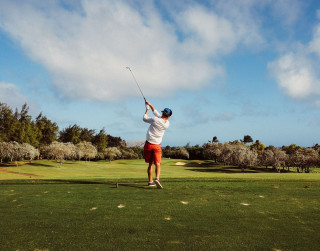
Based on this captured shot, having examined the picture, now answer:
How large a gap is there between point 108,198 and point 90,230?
108 inches

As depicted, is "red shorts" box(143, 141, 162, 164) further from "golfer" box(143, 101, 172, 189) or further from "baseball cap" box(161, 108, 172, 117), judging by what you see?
"baseball cap" box(161, 108, 172, 117)

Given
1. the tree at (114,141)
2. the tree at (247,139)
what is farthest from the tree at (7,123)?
the tree at (247,139)

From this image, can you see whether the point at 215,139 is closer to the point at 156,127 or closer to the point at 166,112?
the point at 166,112

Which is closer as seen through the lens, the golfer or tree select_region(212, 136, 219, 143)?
the golfer

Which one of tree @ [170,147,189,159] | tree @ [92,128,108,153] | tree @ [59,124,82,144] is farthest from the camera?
tree @ [170,147,189,159]

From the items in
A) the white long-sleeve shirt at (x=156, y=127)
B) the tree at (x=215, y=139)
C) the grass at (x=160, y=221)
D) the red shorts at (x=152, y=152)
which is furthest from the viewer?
the tree at (x=215, y=139)

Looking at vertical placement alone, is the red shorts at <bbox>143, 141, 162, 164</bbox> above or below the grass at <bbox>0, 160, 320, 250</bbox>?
above

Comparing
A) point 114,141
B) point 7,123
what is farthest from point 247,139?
point 7,123

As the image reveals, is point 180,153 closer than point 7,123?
No

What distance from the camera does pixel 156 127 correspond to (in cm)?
910

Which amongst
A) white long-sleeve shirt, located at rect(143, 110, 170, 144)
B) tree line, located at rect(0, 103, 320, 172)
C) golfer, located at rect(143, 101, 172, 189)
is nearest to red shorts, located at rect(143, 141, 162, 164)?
golfer, located at rect(143, 101, 172, 189)

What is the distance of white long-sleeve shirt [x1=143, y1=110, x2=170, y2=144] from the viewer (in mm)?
9023

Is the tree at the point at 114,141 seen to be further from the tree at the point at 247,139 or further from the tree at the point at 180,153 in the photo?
the tree at the point at 247,139

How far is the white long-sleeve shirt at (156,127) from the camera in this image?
9.02 m
